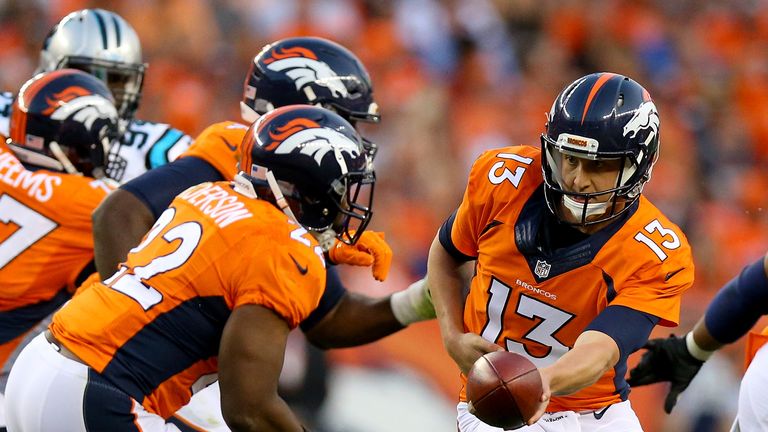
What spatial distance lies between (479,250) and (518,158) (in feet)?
1.21

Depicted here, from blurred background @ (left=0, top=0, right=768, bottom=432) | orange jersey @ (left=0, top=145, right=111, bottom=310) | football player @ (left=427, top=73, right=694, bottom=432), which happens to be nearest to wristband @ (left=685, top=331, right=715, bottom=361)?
football player @ (left=427, top=73, right=694, bottom=432)

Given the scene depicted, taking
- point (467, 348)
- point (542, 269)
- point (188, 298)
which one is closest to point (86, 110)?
point (188, 298)

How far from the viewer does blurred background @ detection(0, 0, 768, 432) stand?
9984mm

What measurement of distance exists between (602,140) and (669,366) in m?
1.46

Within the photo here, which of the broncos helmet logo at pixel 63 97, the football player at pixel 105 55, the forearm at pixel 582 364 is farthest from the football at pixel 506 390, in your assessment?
the football player at pixel 105 55

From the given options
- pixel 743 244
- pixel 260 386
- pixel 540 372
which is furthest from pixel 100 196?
pixel 743 244

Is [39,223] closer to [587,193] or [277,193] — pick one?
[277,193]

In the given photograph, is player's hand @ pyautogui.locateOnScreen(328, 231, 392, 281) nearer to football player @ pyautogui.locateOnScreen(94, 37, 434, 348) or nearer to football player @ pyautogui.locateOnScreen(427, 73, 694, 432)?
football player @ pyautogui.locateOnScreen(94, 37, 434, 348)

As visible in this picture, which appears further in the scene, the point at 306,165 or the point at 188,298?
the point at 306,165

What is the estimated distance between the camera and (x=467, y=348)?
13.5 ft

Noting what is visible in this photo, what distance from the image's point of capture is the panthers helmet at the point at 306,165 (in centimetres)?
409

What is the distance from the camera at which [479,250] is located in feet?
14.1

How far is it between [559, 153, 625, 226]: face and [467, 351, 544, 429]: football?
2.45ft

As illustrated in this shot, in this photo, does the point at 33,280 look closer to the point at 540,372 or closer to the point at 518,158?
the point at 518,158
